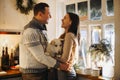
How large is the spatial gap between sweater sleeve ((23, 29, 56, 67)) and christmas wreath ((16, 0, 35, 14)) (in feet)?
3.91

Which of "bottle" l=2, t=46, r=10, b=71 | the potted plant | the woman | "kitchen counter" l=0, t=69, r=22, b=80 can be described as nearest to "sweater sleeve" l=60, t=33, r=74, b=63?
the woman

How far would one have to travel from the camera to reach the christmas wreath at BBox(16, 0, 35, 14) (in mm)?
2949

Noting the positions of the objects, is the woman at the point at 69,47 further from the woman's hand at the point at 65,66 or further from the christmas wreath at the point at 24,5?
the christmas wreath at the point at 24,5

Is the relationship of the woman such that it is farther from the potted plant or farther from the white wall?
the white wall

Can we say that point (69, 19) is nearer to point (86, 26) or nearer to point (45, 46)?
point (45, 46)

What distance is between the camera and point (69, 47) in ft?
6.62

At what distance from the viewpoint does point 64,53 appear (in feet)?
6.61

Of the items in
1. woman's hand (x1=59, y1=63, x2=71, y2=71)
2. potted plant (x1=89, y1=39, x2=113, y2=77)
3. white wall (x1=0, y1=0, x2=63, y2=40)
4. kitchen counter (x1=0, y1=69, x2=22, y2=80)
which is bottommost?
kitchen counter (x1=0, y1=69, x2=22, y2=80)

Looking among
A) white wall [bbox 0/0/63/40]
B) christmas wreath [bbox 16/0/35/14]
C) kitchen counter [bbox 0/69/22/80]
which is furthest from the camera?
christmas wreath [bbox 16/0/35/14]

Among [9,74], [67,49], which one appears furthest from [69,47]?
[9,74]

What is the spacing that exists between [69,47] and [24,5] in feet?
4.32

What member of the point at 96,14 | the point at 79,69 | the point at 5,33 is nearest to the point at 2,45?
the point at 5,33

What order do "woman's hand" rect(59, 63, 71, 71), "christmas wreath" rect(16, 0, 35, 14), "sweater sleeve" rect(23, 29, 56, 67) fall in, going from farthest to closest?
"christmas wreath" rect(16, 0, 35, 14), "woman's hand" rect(59, 63, 71, 71), "sweater sleeve" rect(23, 29, 56, 67)

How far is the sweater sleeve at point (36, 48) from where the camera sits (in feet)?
5.98
